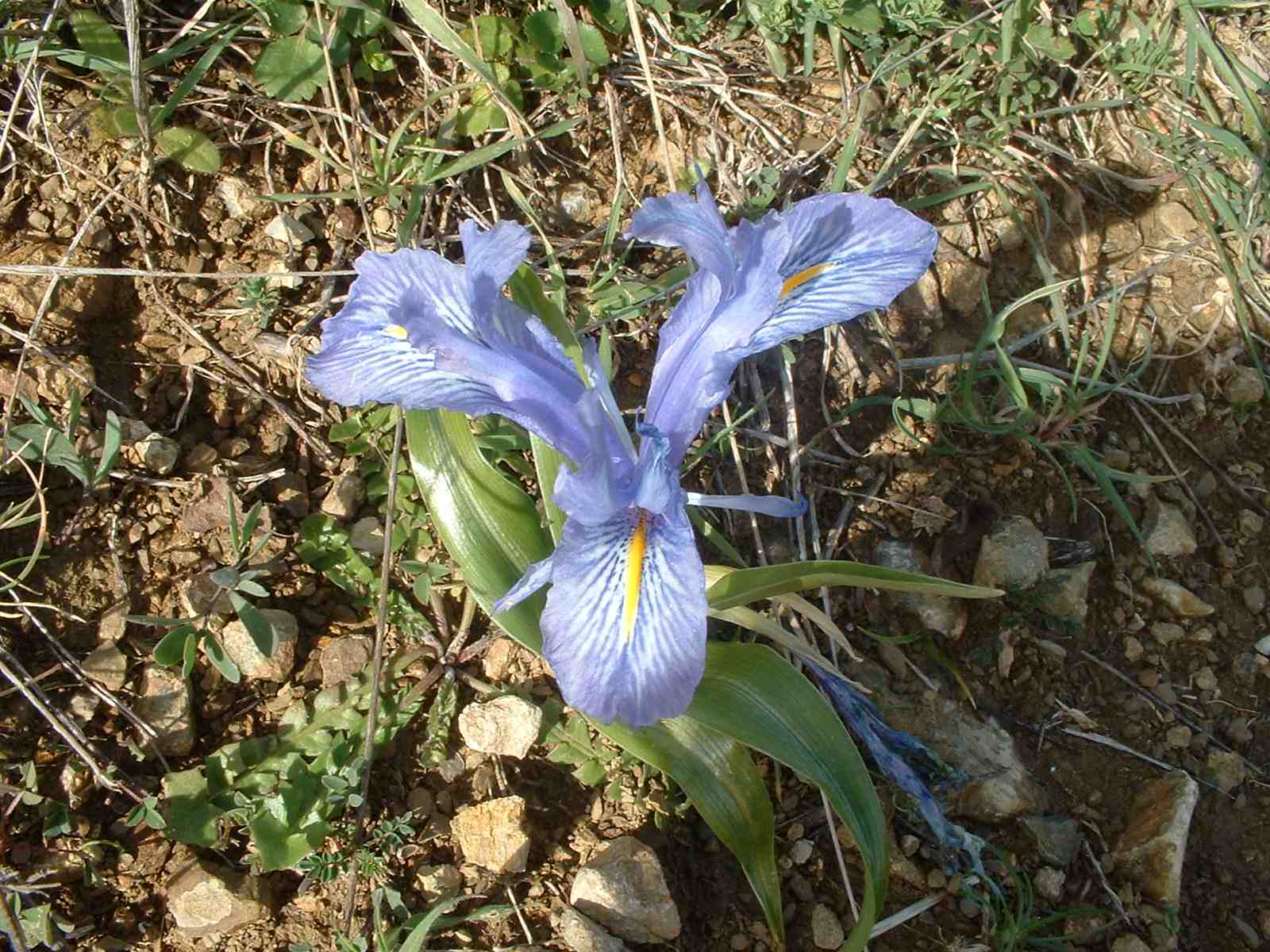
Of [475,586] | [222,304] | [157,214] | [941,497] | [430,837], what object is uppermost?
[157,214]

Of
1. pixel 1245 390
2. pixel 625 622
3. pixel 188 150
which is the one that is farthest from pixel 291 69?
pixel 1245 390

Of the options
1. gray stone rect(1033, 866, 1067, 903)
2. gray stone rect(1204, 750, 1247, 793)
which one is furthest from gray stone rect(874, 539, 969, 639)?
gray stone rect(1204, 750, 1247, 793)

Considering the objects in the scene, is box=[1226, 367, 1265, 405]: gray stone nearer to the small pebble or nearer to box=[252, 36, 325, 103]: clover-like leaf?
the small pebble

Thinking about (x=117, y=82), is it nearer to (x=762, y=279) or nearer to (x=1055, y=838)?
(x=762, y=279)

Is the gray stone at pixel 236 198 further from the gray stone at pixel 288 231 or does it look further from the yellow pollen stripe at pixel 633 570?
the yellow pollen stripe at pixel 633 570

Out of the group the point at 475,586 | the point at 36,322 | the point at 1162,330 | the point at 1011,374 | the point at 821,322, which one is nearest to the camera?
the point at 821,322

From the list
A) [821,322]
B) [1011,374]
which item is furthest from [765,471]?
[821,322]

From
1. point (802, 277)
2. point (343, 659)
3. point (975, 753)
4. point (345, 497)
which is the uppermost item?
point (802, 277)

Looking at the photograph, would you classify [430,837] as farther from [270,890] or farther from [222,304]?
[222,304]
